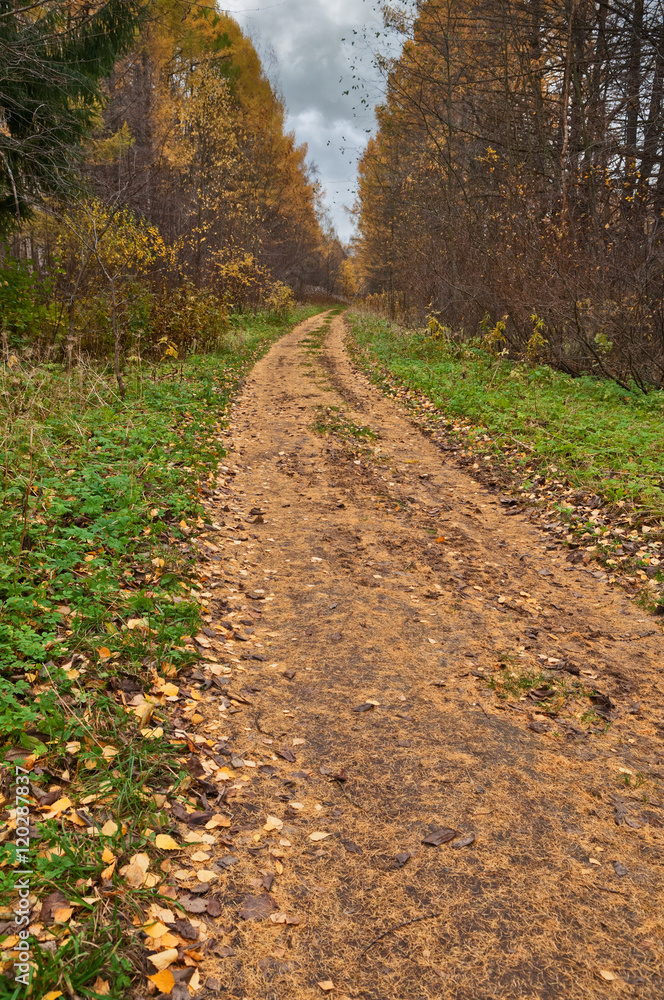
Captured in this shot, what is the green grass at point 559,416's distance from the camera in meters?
6.66

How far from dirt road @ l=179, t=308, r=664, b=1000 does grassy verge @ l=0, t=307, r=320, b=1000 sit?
0.29 metres

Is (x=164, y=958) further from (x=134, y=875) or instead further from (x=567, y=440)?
(x=567, y=440)

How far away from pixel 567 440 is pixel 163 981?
7304 mm

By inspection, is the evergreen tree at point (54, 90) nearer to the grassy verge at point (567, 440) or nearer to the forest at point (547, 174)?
the grassy verge at point (567, 440)

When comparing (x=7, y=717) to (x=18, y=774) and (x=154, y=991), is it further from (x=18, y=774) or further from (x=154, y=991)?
(x=154, y=991)

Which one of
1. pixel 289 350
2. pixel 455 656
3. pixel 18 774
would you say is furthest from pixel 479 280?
pixel 18 774

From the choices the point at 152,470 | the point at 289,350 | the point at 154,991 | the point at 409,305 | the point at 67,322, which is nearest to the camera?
the point at 154,991

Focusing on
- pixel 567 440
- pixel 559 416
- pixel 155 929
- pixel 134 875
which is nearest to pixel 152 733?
pixel 134 875

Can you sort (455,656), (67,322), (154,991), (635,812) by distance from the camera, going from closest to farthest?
1. (154,991)
2. (635,812)
3. (455,656)
4. (67,322)

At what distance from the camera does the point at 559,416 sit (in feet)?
27.9

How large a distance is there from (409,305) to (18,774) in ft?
70.1

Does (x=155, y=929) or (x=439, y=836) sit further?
(x=439, y=836)

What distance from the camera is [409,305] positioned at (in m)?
21.6

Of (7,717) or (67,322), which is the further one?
(67,322)
